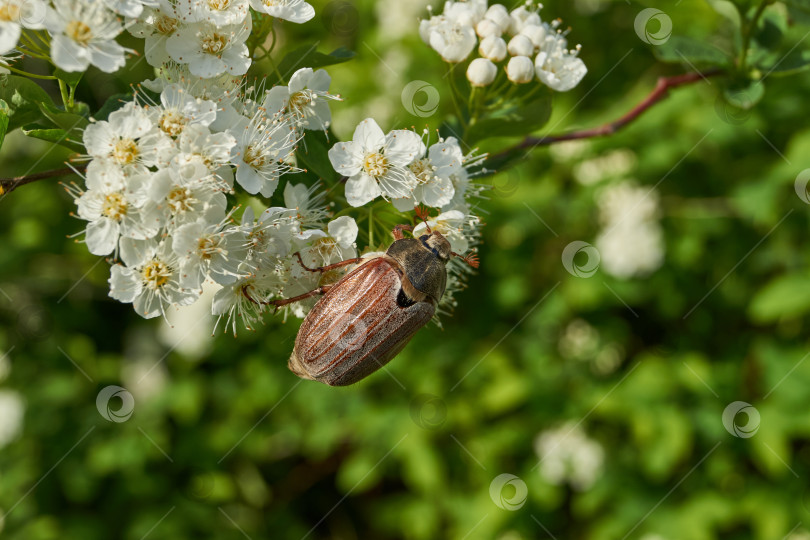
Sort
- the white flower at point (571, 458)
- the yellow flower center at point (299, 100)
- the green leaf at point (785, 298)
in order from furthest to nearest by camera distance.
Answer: the white flower at point (571, 458)
the green leaf at point (785, 298)
the yellow flower center at point (299, 100)

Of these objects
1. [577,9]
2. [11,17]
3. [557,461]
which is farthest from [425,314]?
[577,9]

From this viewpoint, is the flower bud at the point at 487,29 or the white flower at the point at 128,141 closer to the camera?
the white flower at the point at 128,141

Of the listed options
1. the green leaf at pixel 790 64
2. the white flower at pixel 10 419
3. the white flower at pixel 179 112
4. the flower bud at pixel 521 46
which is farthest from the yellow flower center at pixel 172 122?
the white flower at pixel 10 419

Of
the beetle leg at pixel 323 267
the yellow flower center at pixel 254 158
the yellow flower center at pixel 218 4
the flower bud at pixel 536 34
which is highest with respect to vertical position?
the yellow flower center at pixel 218 4

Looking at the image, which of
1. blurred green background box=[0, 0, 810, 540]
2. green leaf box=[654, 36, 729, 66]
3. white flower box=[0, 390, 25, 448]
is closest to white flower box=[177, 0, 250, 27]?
green leaf box=[654, 36, 729, 66]

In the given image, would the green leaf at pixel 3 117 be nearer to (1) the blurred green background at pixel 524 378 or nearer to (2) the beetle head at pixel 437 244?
(2) the beetle head at pixel 437 244

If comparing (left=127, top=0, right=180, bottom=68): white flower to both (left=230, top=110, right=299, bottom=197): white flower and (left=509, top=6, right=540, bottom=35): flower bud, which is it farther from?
(left=509, top=6, right=540, bottom=35): flower bud

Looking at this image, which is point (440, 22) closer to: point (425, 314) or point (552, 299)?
point (425, 314)
